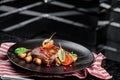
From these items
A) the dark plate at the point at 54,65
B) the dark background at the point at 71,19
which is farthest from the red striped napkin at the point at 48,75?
the dark background at the point at 71,19

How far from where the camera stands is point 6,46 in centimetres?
146

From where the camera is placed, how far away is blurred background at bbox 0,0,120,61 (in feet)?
7.54

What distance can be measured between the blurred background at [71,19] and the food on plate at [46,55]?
723mm

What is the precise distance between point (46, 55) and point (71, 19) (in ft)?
6.27

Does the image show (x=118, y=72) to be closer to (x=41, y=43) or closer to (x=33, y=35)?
(x=41, y=43)

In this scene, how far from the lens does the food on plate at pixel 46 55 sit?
1.25 meters

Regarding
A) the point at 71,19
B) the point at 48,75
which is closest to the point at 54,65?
the point at 48,75

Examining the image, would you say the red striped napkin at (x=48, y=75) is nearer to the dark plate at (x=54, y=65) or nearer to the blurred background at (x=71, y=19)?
the dark plate at (x=54, y=65)

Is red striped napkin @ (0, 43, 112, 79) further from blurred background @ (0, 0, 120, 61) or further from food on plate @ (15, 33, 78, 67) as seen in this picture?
blurred background @ (0, 0, 120, 61)

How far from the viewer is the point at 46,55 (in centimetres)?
125

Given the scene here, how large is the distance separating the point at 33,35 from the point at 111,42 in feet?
3.66

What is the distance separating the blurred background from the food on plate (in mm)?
723

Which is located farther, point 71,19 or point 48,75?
point 71,19

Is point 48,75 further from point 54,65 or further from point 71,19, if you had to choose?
point 71,19
